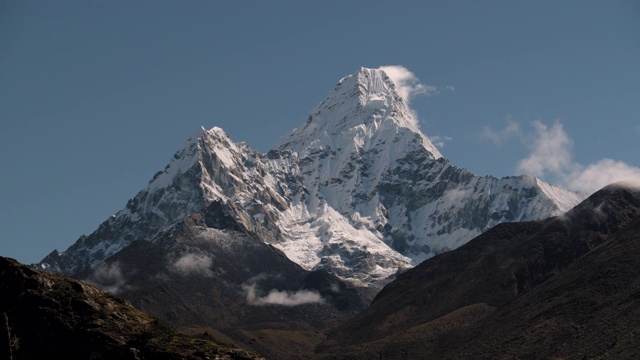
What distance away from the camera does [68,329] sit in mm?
149625

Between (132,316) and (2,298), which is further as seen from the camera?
(132,316)

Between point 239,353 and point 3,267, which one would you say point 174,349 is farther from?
point 3,267

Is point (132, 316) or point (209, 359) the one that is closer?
point (209, 359)

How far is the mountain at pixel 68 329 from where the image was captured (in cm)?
14625

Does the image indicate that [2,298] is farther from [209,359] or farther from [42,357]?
[209,359]

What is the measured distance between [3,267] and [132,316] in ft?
72.3

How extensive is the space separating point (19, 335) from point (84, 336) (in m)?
9.22

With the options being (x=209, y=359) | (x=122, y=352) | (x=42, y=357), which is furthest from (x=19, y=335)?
(x=209, y=359)

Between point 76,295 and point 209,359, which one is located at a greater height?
point 76,295

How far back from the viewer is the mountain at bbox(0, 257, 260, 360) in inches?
5758

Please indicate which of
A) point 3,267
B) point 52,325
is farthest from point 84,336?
point 3,267

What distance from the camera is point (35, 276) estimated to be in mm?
152750

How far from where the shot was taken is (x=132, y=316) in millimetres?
161250

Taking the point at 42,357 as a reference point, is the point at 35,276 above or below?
above
